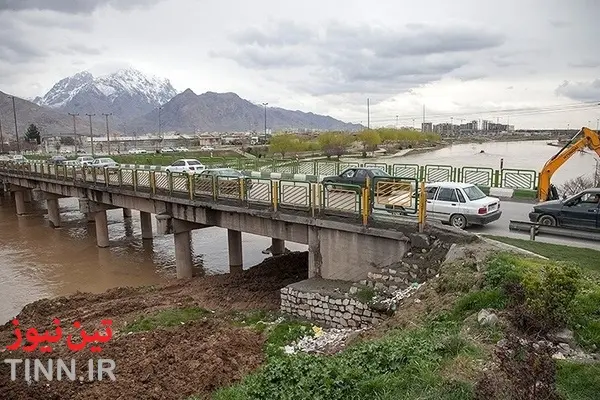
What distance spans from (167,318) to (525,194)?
16.9 meters

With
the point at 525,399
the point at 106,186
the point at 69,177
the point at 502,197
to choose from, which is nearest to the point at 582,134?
the point at 502,197

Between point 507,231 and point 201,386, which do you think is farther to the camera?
point 507,231

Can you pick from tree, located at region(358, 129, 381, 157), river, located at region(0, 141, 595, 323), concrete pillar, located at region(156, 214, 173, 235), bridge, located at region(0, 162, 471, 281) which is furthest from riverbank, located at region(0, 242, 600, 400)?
tree, located at region(358, 129, 381, 157)

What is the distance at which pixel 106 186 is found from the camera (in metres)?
24.8

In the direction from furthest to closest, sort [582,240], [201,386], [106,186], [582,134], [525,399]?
[106,186] → [582,134] → [582,240] → [201,386] → [525,399]

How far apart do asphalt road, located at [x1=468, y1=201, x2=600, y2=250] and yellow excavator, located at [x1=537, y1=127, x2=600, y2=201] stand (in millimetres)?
891

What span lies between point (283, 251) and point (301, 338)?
12.4 meters

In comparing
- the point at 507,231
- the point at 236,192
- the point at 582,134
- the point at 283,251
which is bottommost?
the point at 283,251

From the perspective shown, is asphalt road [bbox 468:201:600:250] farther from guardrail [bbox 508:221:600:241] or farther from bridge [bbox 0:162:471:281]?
bridge [bbox 0:162:471:281]

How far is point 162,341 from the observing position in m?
10.3

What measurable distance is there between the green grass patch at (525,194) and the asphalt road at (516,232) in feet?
4.04

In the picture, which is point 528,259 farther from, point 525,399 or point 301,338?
point 525,399

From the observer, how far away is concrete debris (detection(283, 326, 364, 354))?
9391 mm

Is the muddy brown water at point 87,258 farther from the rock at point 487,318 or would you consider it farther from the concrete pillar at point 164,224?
the rock at point 487,318
